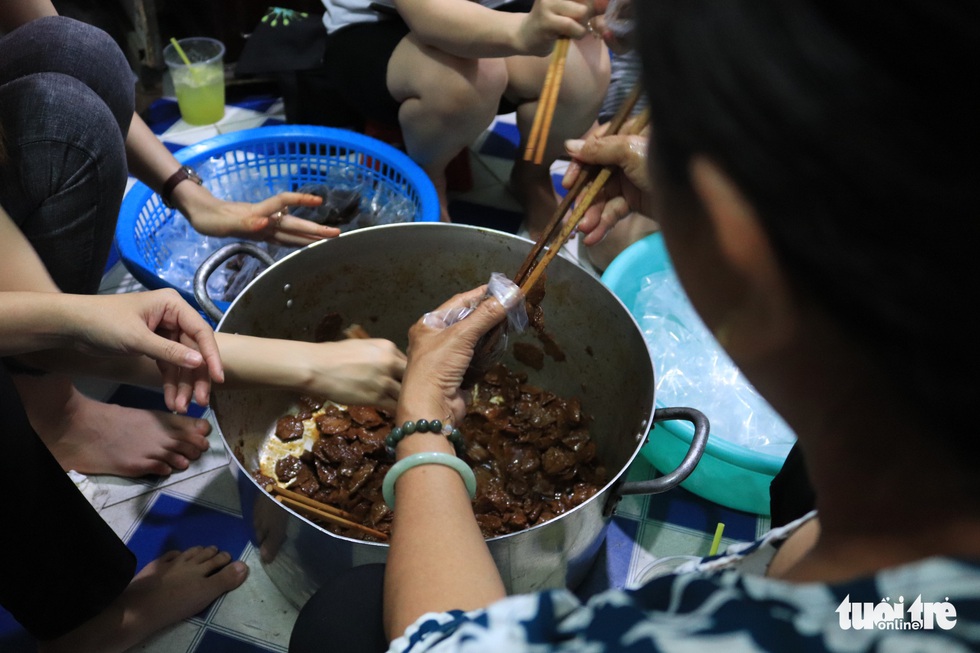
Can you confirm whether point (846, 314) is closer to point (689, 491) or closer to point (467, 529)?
point (467, 529)

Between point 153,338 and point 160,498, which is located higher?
point 153,338

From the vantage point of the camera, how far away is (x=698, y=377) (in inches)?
59.4

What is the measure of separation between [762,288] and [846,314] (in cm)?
5

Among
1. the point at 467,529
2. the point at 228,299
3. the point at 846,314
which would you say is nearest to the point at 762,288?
the point at 846,314

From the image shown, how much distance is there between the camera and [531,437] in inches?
52.8

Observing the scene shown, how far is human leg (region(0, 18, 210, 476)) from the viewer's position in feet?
3.66

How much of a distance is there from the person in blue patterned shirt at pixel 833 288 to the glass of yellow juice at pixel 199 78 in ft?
6.56

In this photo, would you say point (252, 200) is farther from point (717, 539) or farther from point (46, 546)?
point (717, 539)

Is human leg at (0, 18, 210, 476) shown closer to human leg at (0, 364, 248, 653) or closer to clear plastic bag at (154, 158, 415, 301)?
human leg at (0, 364, 248, 653)

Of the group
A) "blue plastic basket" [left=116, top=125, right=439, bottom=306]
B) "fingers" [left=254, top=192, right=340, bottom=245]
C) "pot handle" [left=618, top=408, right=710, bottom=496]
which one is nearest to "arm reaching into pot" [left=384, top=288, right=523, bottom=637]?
"pot handle" [left=618, top=408, right=710, bottom=496]

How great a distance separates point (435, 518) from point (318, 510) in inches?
19.4

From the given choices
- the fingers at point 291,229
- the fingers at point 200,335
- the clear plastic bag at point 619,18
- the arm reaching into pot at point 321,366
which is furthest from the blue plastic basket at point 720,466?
the fingers at point 200,335

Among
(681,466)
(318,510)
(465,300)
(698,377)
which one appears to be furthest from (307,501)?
(698,377)

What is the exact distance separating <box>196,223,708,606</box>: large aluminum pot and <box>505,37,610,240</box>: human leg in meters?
0.59
